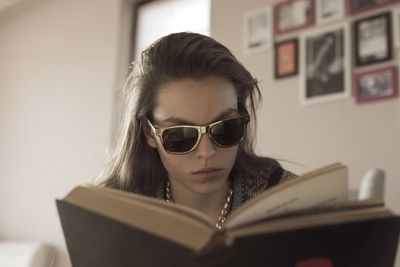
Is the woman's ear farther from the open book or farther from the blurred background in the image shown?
the blurred background

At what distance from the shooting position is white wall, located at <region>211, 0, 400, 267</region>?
195 centimetres

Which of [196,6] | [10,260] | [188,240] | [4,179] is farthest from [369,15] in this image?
[4,179]

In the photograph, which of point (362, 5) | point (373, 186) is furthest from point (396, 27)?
point (373, 186)

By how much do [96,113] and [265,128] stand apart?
58.4 inches

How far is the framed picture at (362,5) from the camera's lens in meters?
2.04

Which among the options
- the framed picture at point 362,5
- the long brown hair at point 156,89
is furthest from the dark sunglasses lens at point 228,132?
the framed picture at point 362,5

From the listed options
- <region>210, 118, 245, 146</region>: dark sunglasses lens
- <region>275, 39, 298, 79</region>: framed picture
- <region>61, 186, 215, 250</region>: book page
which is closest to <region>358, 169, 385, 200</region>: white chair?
<region>210, 118, 245, 146</region>: dark sunglasses lens

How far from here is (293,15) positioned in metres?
2.37

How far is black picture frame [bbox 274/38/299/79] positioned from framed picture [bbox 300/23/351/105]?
38mm

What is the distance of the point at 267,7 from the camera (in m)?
2.49

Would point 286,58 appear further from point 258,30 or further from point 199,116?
point 199,116

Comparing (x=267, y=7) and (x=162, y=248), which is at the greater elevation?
(x=267, y=7)

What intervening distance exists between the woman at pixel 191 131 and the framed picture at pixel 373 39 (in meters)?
1.04

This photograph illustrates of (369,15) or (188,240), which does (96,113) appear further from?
(188,240)
